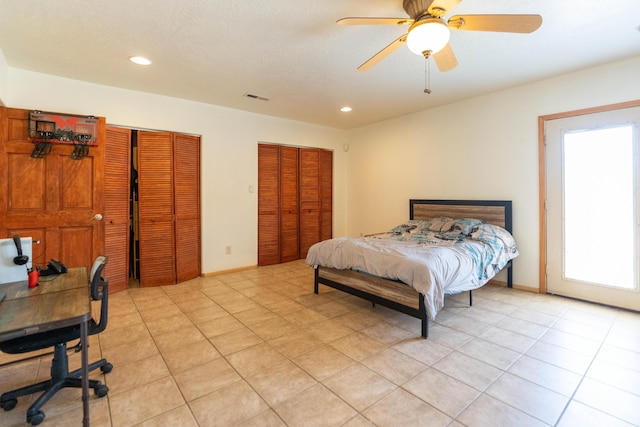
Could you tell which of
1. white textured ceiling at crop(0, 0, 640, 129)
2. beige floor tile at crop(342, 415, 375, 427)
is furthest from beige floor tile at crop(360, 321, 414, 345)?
white textured ceiling at crop(0, 0, 640, 129)

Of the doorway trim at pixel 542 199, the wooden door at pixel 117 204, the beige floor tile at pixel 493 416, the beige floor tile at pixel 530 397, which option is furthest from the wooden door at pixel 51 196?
the doorway trim at pixel 542 199

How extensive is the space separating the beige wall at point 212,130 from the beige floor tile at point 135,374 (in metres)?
2.37

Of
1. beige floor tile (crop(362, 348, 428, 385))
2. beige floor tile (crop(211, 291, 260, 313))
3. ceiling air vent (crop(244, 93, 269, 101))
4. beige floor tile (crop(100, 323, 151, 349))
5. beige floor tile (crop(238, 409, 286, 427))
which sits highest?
ceiling air vent (crop(244, 93, 269, 101))

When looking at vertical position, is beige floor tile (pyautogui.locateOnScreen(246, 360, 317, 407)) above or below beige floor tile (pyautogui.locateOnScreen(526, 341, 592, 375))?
below

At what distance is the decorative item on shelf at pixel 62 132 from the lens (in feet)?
10.1

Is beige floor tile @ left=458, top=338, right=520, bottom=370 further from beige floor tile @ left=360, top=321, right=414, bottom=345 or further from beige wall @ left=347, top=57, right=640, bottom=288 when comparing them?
beige wall @ left=347, top=57, right=640, bottom=288

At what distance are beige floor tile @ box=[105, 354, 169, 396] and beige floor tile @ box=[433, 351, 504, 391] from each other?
6.51 feet

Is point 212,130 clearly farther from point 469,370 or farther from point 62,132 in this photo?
point 469,370

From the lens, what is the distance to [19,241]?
74.5 inches

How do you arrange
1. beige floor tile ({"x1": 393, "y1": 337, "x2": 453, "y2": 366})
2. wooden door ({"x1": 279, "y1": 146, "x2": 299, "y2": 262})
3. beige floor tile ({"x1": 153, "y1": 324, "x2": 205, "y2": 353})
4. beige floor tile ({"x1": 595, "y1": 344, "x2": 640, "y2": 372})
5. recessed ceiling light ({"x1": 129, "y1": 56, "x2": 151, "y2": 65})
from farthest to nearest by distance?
wooden door ({"x1": 279, "y1": 146, "x2": 299, "y2": 262})
recessed ceiling light ({"x1": 129, "y1": 56, "x2": 151, "y2": 65})
beige floor tile ({"x1": 153, "y1": 324, "x2": 205, "y2": 353})
beige floor tile ({"x1": 393, "y1": 337, "x2": 453, "y2": 366})
beige floor tile ({"x1": 595, "y1": 344, "x2": 640, "y2": 372})

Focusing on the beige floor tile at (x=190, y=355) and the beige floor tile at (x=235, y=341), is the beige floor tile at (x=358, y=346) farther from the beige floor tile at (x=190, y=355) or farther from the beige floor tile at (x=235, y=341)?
the beige floor tile at (x=190, y=355)

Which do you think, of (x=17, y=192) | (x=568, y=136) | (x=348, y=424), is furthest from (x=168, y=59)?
(x=568, y=136)

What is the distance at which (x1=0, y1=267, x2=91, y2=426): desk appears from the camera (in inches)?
52.6

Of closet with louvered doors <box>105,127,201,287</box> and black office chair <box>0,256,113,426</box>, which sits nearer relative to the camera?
black office chair <box>0,256,113,426</box>
